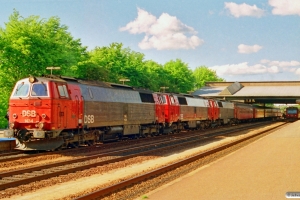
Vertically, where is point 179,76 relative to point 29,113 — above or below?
above

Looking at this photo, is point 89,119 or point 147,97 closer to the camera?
point 89,119

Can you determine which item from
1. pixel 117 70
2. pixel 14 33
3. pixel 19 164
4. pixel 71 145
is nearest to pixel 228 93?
pixel 117 70

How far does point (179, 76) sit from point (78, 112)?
281 ft

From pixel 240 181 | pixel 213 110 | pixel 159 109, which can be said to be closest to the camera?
pixel 240 181

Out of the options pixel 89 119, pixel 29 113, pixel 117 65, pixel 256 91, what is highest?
pixel 117 65

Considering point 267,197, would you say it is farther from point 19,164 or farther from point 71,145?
point 71,145

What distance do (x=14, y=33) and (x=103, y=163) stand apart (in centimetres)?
3097

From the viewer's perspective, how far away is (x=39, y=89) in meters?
20.3

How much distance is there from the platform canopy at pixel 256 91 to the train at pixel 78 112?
55.4 meters

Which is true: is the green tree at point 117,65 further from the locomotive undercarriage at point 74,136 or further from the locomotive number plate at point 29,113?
the locomotive number plate at point 29,113

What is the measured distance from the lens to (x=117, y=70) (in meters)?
70.9

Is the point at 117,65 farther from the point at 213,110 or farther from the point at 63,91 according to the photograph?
the point at 63,91

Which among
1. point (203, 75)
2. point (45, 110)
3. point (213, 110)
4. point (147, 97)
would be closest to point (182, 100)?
point (147, 97)

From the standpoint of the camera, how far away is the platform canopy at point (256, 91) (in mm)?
87000
